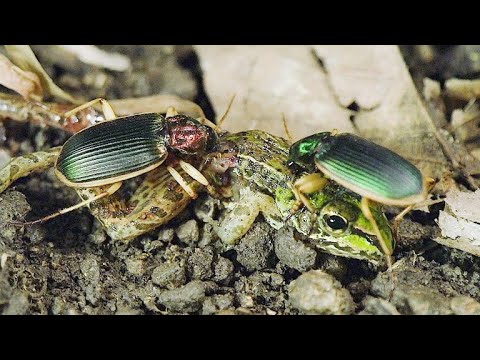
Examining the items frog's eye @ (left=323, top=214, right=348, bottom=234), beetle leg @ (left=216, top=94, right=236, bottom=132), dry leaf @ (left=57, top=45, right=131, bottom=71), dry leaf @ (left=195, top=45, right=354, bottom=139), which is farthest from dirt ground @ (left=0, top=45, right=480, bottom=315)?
dry leaf @ (left=57, top=45, right=131, bottom=71)

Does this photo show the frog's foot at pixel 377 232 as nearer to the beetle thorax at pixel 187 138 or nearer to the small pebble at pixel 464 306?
the small pebble at pixel 464 306

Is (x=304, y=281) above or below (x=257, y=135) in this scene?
below

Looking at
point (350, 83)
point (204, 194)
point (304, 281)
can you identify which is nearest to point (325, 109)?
point (350, 83)

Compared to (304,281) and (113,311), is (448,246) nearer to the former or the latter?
(304,281)

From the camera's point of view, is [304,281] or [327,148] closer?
[304,281]

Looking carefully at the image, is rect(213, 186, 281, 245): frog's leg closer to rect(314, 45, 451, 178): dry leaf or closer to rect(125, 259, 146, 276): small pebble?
rect(125, 259, 146, 276): small pebble

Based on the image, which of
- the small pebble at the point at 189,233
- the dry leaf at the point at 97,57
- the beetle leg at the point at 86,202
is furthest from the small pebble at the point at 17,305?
the dry leaf at the point at 97,57
